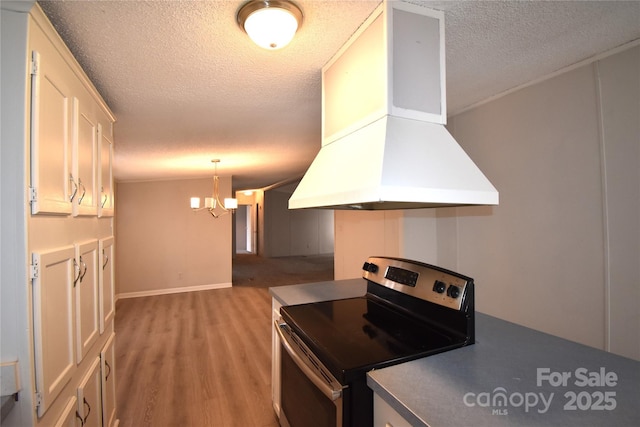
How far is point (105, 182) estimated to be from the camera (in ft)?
6.16

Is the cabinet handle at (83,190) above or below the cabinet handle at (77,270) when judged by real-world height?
above

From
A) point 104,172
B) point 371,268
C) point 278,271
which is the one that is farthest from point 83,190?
point 278,271

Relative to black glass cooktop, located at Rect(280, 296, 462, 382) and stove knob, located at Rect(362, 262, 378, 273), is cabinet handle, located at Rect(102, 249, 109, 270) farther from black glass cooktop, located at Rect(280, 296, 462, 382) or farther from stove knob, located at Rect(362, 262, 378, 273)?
stove knob, located at Rect(362, 262, 378, 273)

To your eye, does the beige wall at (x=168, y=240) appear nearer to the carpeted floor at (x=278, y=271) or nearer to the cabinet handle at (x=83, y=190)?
the carpeted floor at (x=278, y=271)

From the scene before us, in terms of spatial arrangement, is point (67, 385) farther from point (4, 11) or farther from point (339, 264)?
point (339, 264)

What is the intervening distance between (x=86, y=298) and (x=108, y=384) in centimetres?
77

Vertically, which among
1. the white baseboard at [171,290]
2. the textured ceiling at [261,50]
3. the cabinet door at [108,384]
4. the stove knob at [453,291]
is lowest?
the white baseboard at [171,290]

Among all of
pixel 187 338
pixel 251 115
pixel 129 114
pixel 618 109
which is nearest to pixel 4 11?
pixel 129 114

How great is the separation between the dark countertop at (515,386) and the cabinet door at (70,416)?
1143mm

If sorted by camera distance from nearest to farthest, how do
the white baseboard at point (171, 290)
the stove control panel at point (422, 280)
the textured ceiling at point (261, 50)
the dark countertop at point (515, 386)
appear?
1. the dark countertop at point (515, 386)
2. the textured ceiling at point (261, 50)
3. the stove control panel at point (422, 280)
4. the white baseboard at point (171, 290)

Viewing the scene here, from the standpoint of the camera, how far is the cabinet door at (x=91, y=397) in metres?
1.37

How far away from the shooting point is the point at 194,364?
3014 mm

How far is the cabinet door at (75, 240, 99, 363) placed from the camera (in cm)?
134

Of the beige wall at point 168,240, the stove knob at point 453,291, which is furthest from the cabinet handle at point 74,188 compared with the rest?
the beige wall at point 168,240
